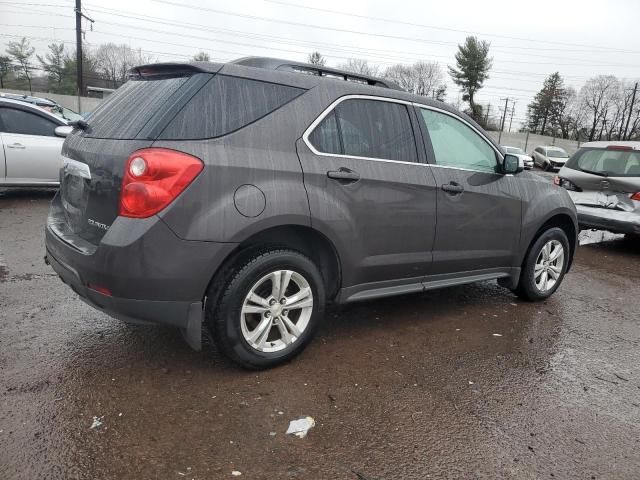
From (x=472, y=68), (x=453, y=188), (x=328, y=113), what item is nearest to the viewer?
(x=328, y=113)

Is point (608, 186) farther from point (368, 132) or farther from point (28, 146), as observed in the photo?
point (28, 146)

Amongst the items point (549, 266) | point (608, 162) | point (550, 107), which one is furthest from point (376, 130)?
point (550, 107)

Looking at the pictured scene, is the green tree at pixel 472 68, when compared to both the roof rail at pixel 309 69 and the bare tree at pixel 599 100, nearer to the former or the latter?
the bare tree at pixel 599 100

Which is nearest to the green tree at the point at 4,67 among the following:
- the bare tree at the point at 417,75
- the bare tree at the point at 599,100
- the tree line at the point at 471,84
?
the tree line at the point at 471,84

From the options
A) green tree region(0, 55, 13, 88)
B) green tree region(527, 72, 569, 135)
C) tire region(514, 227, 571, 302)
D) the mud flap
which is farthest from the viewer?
green tree region(527, 72, 569, 135)

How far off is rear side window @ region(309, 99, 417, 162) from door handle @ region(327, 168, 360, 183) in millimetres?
137

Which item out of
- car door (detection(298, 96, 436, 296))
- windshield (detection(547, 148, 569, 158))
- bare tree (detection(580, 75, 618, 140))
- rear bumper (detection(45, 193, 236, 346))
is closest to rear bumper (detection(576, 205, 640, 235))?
car door (detection(298, 96, 436, 296))

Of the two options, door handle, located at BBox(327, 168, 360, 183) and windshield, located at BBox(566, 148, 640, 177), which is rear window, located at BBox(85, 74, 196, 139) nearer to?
door handle, located at BBox(327, 168, 360, 183)

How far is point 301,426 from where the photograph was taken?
2.57m

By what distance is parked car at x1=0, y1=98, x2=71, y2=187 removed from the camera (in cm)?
763

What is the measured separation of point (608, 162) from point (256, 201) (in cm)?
671

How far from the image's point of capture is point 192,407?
105 inches

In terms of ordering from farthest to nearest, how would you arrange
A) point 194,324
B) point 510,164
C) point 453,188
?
point 510,164, point 453,188, point 194,324

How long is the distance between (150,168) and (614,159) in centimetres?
724
